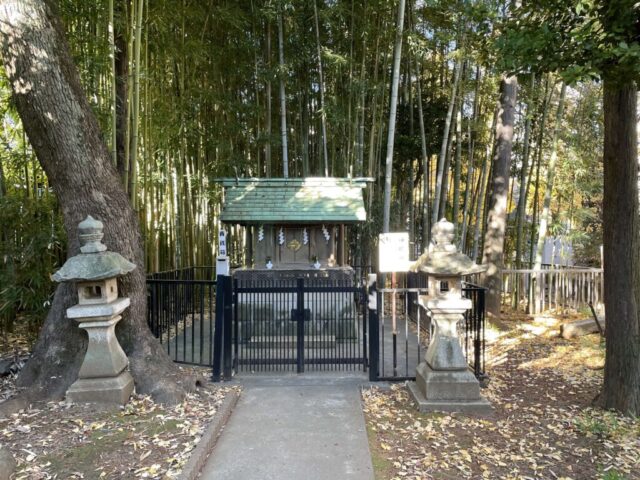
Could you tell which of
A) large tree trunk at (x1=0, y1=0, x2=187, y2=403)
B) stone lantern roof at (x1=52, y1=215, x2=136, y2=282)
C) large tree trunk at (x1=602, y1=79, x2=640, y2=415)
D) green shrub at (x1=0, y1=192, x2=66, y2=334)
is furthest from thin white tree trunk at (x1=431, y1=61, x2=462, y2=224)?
green shrub at (x1=0, y1=192, x2=66, y2=334)

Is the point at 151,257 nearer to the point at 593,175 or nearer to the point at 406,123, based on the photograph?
the point at 406,123

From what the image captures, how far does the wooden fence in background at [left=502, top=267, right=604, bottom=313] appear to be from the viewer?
866 centimetres

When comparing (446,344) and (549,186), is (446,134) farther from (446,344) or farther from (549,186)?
(446,344)

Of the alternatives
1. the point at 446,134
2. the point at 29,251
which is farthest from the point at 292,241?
the point at 446,134

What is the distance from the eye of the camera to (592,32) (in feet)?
9.62

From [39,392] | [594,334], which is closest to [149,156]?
[39,392]

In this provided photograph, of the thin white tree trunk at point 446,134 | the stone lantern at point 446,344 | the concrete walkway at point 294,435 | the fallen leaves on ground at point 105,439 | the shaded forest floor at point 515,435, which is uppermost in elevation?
the thin white tree trunk at point 446,134

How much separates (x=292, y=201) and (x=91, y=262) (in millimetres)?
3733

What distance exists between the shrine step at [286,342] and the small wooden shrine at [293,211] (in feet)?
4.01

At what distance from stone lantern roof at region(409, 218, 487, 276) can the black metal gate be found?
111 centimetres

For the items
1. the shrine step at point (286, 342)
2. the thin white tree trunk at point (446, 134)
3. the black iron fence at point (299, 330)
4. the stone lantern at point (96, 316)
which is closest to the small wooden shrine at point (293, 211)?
the black iron fence at point (299, 330)

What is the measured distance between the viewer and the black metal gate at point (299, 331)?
16.7 feet

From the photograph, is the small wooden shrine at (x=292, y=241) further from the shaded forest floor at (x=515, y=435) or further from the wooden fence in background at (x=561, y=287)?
the wooden fence in background at (x=561, y=287)

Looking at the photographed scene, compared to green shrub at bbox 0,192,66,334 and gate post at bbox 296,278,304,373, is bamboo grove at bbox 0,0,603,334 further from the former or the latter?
gate post at bbox 296,278,304,373
